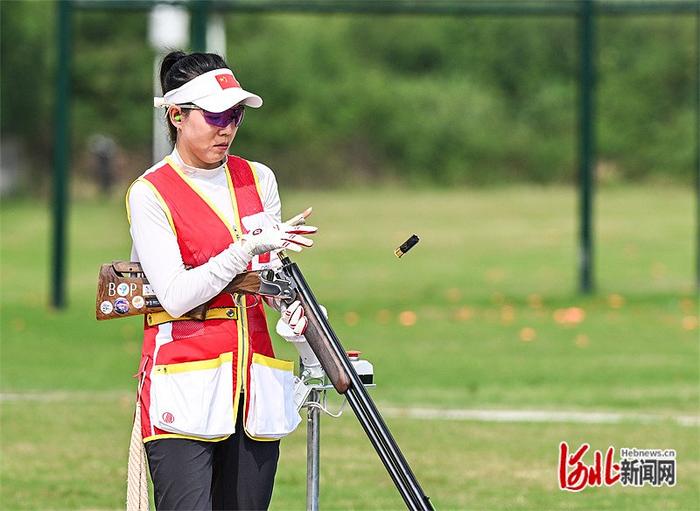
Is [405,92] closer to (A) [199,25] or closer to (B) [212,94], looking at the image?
(A) [199,25]

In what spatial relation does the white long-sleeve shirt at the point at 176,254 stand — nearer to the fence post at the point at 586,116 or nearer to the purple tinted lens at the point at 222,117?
→ the purple tinted lens at the point at 222,117

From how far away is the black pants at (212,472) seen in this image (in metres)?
4.72

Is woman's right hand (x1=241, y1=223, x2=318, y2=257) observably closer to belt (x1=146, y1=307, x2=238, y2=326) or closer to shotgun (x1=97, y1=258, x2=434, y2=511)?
shotgun (x1=97, y1=258, x2=434, y2=511)

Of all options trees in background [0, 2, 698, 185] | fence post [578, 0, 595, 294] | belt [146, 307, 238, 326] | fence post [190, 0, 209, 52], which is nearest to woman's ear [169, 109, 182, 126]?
belt [146, 307, 238, 326]

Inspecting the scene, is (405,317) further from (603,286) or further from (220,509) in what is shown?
(220,509)

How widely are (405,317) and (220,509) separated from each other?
10813 mm

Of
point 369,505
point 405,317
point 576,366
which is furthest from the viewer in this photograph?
point 405,317

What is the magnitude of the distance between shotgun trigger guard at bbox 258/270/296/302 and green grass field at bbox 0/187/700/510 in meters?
3.13

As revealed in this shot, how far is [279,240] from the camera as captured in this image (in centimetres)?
459

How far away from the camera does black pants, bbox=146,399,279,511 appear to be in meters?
4.72

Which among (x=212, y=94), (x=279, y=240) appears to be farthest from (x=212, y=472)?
(x=212, y=94)

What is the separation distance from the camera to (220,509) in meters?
4.89

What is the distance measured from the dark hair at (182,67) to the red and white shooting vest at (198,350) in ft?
0.81

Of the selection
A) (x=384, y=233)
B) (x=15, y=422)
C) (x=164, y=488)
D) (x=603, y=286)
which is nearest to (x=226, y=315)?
(x=164, y=488)
